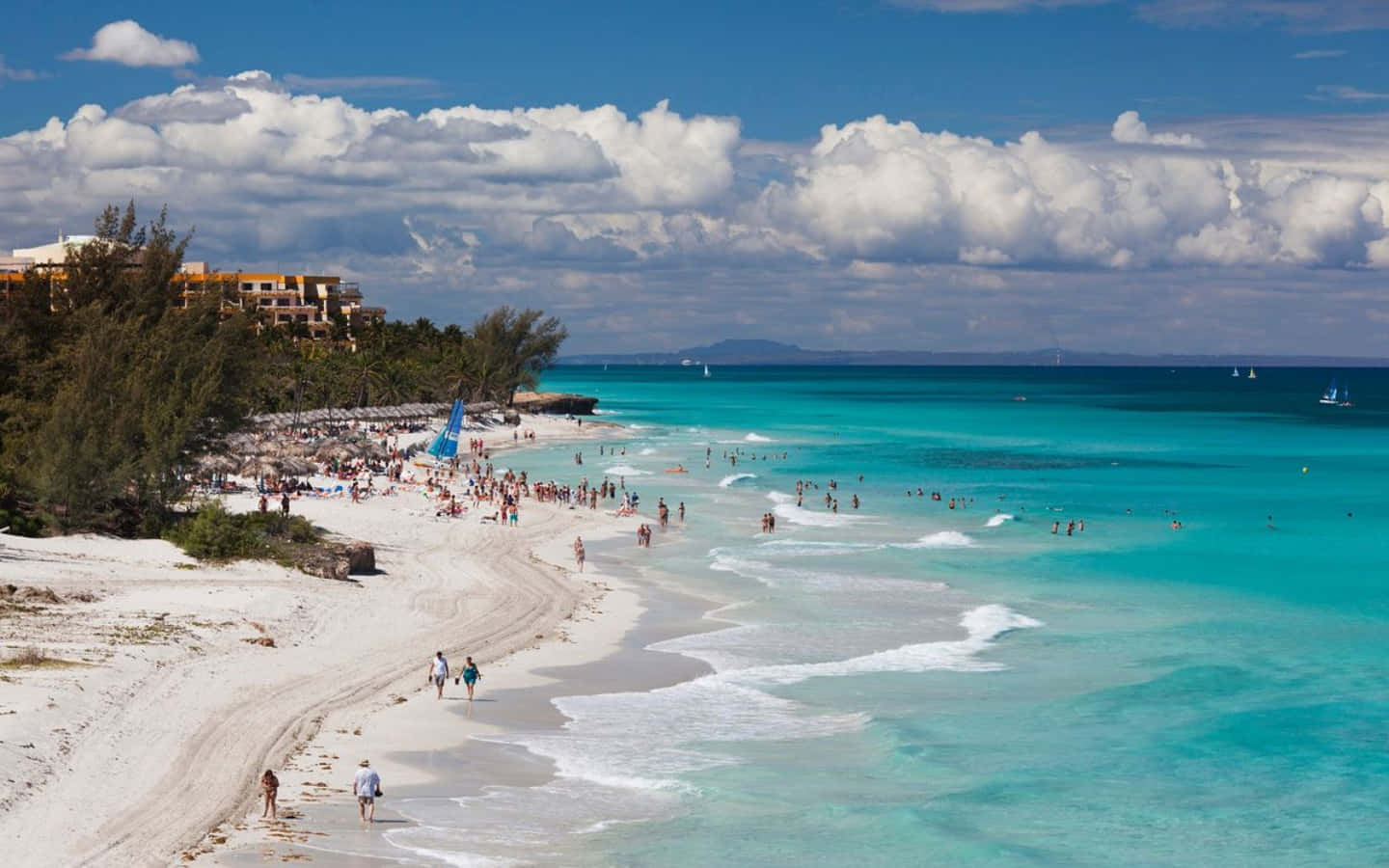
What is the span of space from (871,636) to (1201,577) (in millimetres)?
18902

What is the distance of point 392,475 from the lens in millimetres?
73250

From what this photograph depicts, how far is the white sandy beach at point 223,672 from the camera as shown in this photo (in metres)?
20.2

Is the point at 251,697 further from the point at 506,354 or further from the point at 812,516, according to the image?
the point at 506,354

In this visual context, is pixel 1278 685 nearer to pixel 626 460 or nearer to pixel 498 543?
pixel 498 543

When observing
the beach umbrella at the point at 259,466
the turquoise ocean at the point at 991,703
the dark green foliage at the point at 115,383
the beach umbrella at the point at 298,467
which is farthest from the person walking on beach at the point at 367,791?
the beach umbrella at the point at 298,467

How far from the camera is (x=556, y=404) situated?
157125mm

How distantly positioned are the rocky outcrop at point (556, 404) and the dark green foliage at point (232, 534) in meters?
109

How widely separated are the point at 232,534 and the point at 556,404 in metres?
115

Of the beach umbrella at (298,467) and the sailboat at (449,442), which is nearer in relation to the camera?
the beach umbrella at (298,467)

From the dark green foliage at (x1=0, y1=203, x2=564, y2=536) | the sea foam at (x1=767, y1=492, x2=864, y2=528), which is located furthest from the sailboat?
the dark green foliage at (x1=0, y1=203, x2=564, y2=536)

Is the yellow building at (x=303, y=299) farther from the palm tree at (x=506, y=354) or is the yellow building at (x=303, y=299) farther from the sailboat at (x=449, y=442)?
the sailboat at (x=449, y=442)

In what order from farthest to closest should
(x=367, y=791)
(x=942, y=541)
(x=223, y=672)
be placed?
(x=942, y=541) → (x=223, y=672) → (x=367, y=791)

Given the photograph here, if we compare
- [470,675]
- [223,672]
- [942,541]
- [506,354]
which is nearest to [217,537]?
[223,672]

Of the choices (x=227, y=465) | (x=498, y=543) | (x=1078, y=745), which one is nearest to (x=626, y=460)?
(x=227, y=465)
